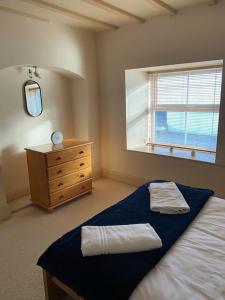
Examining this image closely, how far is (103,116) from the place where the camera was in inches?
161

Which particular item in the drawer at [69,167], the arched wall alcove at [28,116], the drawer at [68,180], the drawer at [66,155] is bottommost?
the drawer at [68,180]

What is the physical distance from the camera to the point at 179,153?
355 centimetres

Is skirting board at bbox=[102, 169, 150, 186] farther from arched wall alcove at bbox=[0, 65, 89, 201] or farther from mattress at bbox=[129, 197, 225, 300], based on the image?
mattress at bbox=[129, 197, 225, 300]

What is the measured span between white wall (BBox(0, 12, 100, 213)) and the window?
1.03 m

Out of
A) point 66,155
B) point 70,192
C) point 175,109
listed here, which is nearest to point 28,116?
point 66,155

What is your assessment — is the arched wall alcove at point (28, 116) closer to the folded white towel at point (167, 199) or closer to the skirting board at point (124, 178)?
the skirting board at point (124, 178)

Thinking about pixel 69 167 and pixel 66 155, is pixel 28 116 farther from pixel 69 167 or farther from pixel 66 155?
pixel 69 167

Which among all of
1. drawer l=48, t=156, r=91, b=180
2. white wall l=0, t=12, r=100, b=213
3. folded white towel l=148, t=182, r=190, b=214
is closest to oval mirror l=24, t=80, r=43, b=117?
white wall l=0, t=12, r=100, b=213

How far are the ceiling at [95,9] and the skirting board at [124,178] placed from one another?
2.37 m

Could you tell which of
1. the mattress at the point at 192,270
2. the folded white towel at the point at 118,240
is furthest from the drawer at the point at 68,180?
the mattress at the point at 192,270

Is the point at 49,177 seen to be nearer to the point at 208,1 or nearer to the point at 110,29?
the point at 110,29

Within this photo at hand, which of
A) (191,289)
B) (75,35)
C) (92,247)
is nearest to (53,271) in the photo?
(92,247)

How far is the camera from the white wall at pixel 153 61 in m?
2.82

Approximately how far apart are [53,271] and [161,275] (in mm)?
693
